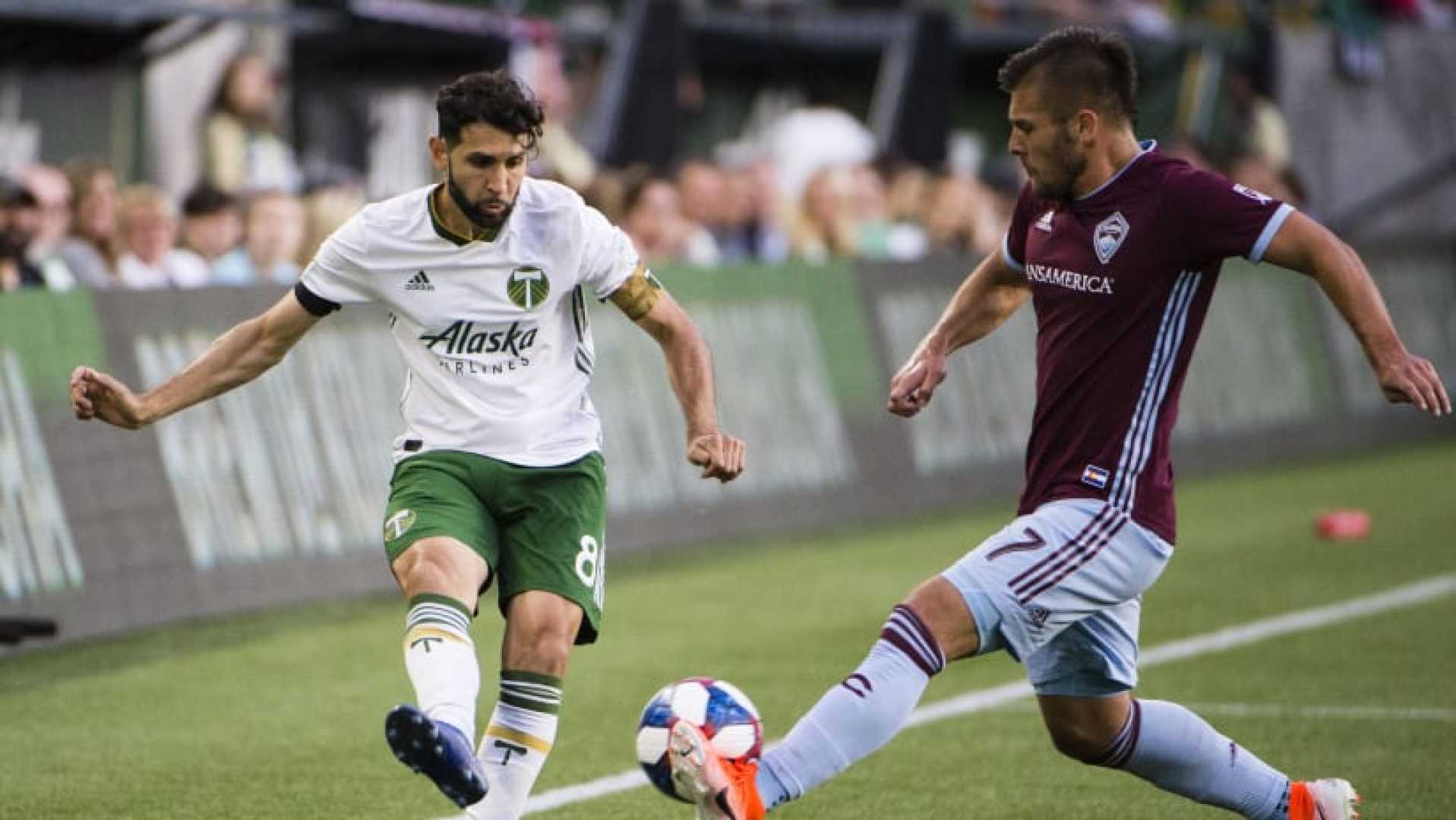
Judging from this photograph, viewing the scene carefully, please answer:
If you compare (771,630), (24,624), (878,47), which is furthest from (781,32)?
(24,624)

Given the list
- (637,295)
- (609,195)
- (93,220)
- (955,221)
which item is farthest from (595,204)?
(637,295)

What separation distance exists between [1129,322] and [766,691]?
392cm

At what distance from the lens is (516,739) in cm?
686

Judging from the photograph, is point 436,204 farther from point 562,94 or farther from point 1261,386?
point 1261,386

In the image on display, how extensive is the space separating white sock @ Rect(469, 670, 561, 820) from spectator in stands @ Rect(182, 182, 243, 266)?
22.6 feet

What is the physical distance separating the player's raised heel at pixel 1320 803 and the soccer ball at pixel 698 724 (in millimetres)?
1561

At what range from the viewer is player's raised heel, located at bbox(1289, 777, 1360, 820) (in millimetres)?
6867

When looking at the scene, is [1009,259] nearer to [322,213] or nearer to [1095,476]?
[1095,476]

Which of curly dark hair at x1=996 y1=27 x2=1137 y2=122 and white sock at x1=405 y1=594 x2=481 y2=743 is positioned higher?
curly dark hair at x1=996 y1=27 x2=1137 y2=122

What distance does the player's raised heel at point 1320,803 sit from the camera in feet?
22.5

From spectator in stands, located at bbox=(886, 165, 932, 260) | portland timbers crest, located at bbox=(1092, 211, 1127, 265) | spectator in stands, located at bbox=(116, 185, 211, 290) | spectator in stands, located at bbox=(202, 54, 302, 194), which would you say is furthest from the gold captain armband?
spectator in stands, located at bbox=(886, 165, 932, 260)

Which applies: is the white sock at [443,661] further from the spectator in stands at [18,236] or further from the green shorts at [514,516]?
the spectator in stands at [18,236]

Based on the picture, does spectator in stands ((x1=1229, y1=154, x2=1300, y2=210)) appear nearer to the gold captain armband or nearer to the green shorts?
the gold captain armband

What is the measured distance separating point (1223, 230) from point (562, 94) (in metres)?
12.9
